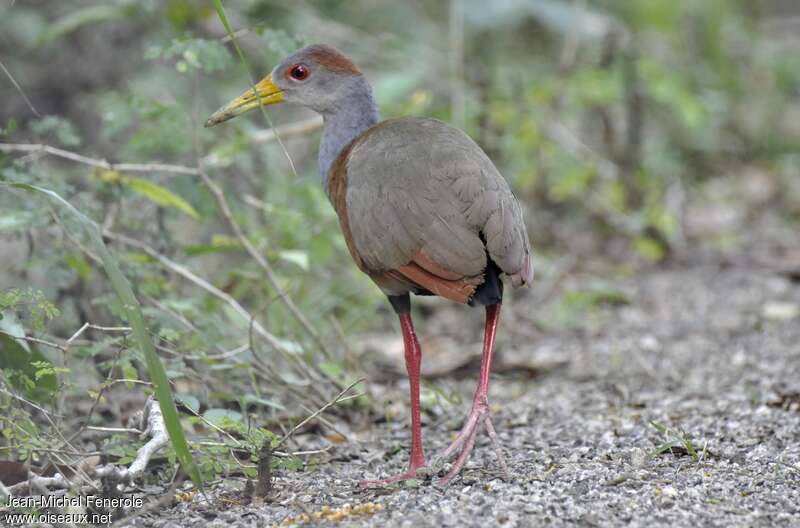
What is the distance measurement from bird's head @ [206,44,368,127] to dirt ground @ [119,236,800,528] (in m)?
1.22

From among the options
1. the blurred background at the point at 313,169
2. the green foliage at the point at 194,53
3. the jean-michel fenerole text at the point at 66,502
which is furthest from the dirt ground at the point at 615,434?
the green foliage at the point at 194,53

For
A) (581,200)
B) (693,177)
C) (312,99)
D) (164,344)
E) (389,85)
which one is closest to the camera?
(164,344)

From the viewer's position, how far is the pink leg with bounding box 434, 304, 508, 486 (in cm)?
322

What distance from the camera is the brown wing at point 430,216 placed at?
329cm

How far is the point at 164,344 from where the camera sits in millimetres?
3795

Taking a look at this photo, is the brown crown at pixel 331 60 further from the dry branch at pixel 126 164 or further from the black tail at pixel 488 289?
the black tail at pixel 488 289

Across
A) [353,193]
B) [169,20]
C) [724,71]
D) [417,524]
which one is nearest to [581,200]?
[724,71]

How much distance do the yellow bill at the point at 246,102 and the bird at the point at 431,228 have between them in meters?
0.57

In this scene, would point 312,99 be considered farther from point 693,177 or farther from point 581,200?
point 693,177

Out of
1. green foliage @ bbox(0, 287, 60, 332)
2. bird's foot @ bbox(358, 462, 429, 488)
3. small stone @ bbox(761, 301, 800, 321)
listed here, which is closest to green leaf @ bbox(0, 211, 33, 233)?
green foliage @ bbox(0, 287, 60, 332)

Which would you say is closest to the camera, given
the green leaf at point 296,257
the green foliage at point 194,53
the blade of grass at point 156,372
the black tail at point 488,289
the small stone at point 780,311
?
the blade of grass at point 156,372

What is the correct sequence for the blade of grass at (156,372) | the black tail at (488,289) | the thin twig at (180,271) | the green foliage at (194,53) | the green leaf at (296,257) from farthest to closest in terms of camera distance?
the green leaf at (296,257), the thin twig at (180,271), the green foliage at (194,53), the black tail at (488,289), the blade of grass at (156,372)

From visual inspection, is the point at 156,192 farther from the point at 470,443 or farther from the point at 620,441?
the point at 620,441

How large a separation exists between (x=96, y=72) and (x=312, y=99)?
3608 mm
